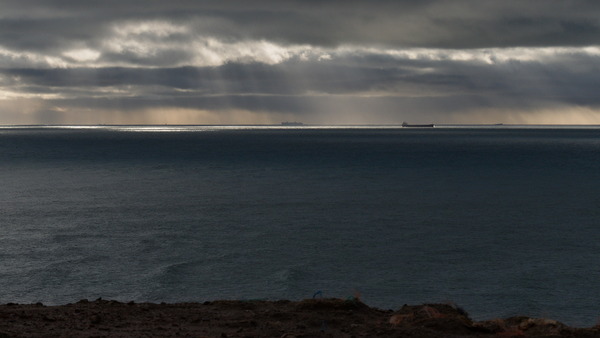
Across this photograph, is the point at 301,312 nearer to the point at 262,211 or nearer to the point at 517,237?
the point at 517,237

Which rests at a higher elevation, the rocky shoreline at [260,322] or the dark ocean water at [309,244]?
the rocky shoreline at [260,322]

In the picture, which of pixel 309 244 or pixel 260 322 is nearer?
pixel 260 322

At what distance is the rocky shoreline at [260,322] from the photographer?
13.7m

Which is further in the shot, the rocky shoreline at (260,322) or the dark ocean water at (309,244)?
the dark ocean water at (309,244)

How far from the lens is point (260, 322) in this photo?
1454cm

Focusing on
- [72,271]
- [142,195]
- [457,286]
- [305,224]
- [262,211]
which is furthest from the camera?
[142,195]

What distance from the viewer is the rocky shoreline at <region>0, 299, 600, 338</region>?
44.8 ft

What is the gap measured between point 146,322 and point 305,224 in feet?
110

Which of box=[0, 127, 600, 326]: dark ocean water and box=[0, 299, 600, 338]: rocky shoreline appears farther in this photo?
box=[0, 127, 600, 326]: dark ocean water

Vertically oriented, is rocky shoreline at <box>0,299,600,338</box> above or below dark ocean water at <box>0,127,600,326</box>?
above

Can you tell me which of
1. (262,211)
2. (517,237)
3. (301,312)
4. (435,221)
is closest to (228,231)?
(262,211)

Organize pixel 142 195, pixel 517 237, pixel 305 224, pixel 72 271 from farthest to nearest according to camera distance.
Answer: pixel 142 195 < pixel 305 224 < pixel 517 237 < pixel 72 271

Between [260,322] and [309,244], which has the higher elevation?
[260,322]

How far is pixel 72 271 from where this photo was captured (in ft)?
107
